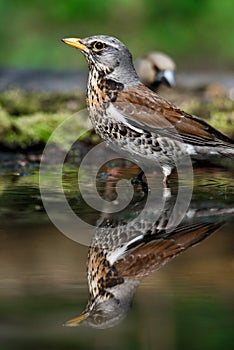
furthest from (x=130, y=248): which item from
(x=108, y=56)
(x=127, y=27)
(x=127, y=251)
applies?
(x=127, y=27)

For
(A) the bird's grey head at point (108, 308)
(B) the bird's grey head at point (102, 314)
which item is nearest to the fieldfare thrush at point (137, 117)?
(A) the bird's grey head at point (108, 308)

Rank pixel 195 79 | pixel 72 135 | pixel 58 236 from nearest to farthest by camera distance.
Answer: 1. pixel 58 236
2. pixel 72 135
3. pixel 195 79

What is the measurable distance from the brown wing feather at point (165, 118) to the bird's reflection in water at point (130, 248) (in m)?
0.91

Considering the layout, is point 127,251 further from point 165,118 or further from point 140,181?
point 165,118

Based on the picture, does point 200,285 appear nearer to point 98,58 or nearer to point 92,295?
point 92,295

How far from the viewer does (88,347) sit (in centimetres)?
294

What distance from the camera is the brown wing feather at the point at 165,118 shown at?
20.8 ft

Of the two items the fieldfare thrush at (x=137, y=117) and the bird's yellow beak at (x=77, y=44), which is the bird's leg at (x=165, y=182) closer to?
the fieldfare thrush at (x=137, y=117)

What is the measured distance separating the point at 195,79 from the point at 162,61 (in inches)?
120

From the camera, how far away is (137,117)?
20.5 ft

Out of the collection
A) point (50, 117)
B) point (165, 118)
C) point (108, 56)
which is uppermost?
point (108, 56)

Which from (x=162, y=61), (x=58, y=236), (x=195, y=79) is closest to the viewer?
(x=58, y=236)

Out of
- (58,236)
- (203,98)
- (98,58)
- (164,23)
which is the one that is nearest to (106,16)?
(164,23)

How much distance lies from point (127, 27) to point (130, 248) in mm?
10339
